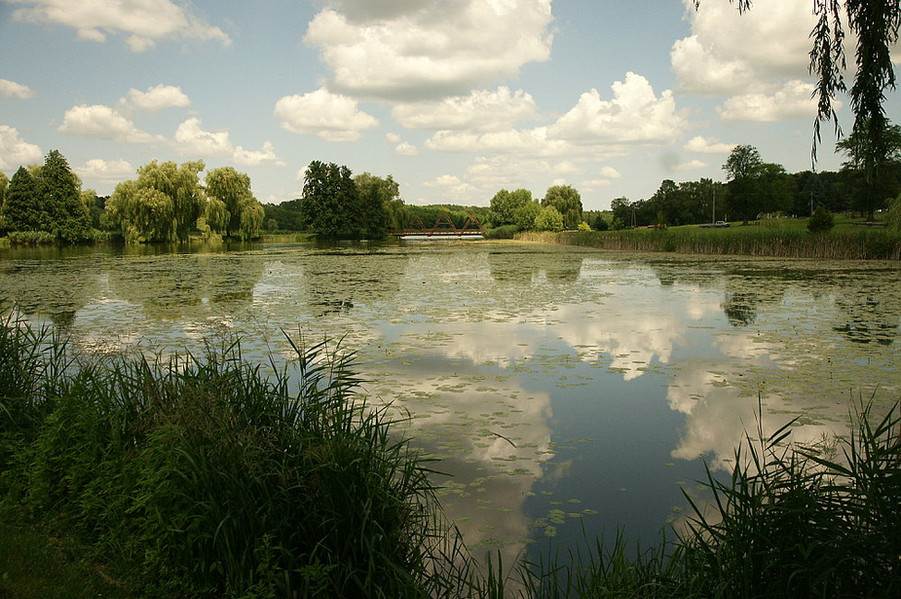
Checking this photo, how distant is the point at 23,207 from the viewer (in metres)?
53.0

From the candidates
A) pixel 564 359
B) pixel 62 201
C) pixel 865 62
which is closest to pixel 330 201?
pixel 62 201

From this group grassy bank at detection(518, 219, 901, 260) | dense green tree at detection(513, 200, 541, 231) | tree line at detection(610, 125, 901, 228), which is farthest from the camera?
dense green tree at detection(513, 200, 541, 231)

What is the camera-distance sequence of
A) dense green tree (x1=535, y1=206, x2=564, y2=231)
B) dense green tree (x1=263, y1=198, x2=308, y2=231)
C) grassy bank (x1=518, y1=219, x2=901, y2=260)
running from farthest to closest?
dense green tree (x1=263, y1=198, x2=308, y2=231), dense green tree (x1=535, y1=206, x2=564, y2=231), grassy bank (x1=518, y1=219, x2=901, y2=260)

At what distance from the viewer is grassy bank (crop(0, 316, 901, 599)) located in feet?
9.27

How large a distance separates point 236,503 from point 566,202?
113183 millimetres

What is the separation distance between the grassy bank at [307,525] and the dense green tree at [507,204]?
109 m

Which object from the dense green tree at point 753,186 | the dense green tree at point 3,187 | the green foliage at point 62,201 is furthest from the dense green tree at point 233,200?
the dense green tree at point 753,186

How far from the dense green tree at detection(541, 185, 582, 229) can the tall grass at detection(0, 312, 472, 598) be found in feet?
357

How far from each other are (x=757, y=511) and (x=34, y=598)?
12.0ft

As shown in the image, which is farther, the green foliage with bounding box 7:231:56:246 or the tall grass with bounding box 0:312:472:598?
the green foliage with bounding box 7:231:56:246

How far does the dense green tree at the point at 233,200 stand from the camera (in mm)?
55312

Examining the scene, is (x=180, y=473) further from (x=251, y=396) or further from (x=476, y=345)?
(x=476, y=345)

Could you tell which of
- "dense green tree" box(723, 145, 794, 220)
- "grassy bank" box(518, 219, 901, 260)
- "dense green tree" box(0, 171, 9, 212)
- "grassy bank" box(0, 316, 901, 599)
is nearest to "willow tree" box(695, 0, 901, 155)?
"grassy bank" box(0, 316, 901, 599)

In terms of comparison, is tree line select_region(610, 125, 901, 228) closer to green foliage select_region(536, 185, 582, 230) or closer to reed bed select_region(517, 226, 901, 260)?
green foliage select_region(536, 185, 582, 230)
